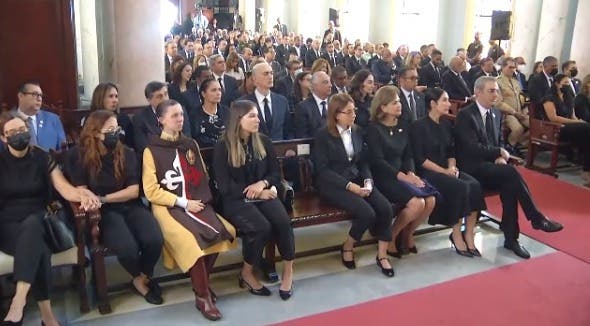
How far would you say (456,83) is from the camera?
8398 mm

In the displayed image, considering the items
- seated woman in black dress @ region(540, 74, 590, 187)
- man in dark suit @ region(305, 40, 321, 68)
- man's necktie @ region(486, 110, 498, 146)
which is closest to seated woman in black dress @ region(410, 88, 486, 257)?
man's necktie @ region(486, 110, 498, 146)

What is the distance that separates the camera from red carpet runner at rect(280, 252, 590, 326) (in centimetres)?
343

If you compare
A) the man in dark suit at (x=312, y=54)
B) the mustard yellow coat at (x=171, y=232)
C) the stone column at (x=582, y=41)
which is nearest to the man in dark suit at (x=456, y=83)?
the stone column at (x=582, y=41)

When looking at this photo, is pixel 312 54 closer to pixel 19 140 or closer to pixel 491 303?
pixel 491 303

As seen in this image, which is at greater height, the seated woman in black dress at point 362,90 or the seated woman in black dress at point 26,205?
the seated woman in black dress at point 362,90

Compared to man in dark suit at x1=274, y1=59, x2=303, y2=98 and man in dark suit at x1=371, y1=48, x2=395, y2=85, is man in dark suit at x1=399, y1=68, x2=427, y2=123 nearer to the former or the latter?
man in dark suit at x1=274, y1=59, x2=303, y2=98

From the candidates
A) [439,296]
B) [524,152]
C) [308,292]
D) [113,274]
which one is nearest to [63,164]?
[113,274]

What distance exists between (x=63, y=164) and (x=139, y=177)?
18.7 inches

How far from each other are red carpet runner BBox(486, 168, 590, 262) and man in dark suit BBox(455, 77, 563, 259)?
0.35 metres

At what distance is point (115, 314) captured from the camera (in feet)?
11.3

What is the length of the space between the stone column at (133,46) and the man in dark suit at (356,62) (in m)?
6.96

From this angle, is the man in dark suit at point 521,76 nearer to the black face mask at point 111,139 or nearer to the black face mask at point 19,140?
the black face mask at point 111,139

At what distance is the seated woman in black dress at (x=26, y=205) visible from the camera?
3045 mm

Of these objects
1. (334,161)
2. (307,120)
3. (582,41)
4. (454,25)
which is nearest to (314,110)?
(307,120)
